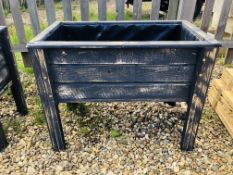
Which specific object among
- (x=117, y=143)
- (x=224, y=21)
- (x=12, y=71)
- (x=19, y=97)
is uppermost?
(x=224, y=21)

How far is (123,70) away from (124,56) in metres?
0.11

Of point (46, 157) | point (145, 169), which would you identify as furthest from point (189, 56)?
point (46, 157)

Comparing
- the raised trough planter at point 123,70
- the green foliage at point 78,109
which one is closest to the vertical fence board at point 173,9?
the raised trough planter at point 123,70

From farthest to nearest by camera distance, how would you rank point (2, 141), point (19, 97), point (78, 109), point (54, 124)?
point (78, 109), point (19, 97), point (2, 141), point (54, 124)

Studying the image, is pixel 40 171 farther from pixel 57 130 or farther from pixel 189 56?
pixel 189 56

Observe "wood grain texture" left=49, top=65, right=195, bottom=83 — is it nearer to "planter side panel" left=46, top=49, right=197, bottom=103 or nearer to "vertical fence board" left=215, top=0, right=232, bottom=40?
"planter side panel" left=46, top=49, right=197, bottom=103

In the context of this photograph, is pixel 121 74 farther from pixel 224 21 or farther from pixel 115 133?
pixel 224 21

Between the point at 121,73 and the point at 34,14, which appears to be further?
the point at 34,14

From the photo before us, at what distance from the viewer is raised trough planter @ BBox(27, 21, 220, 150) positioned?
1565mm

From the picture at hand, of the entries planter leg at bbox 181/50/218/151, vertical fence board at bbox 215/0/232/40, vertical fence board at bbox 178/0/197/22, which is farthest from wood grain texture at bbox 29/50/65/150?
vertical fence board at bbox 215/0/232/40

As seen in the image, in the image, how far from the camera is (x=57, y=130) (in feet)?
6.53

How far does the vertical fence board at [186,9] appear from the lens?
2854 mm

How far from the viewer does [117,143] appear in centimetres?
223

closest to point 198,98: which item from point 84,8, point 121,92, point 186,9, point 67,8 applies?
point 121,92
